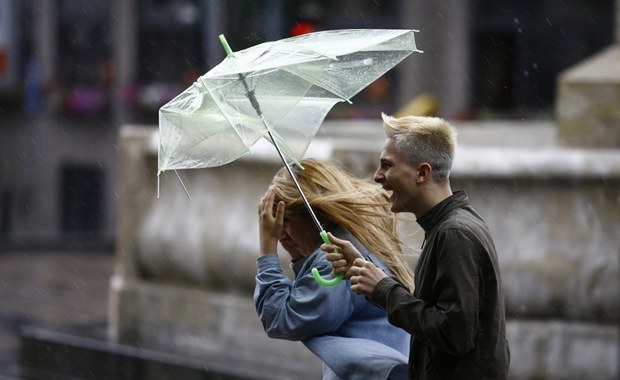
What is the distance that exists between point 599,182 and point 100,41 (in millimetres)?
27037

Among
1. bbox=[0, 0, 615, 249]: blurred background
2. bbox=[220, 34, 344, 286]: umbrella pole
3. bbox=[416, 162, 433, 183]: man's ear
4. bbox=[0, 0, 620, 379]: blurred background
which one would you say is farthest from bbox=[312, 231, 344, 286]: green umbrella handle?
bbox=[0, 0, 615, 249]: blurred background

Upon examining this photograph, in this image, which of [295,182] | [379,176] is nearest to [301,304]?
[295,182]

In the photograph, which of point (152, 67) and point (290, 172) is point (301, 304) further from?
point (152, 67)

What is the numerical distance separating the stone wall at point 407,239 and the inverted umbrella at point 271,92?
2.70 m

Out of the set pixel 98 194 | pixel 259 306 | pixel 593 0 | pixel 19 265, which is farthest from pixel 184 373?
pixel 98 194

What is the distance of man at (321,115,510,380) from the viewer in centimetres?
368

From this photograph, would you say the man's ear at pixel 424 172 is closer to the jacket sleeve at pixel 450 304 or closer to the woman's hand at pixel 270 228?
the jacket sleeve at pixel 450 304

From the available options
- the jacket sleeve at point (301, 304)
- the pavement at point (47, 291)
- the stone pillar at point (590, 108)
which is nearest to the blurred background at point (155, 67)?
the pavement at point (47, 291)

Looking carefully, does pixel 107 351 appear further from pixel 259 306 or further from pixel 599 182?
pixel 259 306

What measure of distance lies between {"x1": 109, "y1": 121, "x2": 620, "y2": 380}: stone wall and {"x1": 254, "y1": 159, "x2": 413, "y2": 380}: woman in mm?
2593

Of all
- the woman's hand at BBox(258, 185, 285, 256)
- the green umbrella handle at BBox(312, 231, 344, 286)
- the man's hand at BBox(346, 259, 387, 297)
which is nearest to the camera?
the man's hand at BBox(346, 259, 387, 297)

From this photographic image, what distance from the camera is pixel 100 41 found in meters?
34.1

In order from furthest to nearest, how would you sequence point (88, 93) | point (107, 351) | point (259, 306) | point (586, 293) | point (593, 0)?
point (88, 93)
point (593, 0)
point (107, 351)
point (586, 293)
point (259, 306)

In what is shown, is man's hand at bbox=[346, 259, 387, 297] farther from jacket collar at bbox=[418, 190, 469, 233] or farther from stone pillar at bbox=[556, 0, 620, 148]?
stone pillar at bbox=[556, 0, 620, 148]
